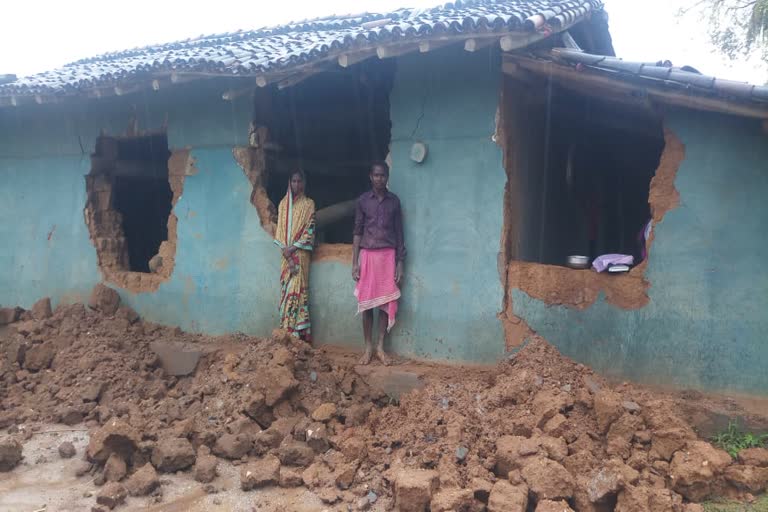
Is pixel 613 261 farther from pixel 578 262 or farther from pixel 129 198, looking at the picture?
pixel 129 198

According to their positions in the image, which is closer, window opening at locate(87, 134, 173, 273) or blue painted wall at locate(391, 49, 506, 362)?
blue painted wall at locate(391, 49, 506, 362)

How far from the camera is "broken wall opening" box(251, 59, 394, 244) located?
22.7ft

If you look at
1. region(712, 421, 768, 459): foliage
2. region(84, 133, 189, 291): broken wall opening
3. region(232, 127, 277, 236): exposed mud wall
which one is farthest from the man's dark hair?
region(712, 421, 768, 459): foliage

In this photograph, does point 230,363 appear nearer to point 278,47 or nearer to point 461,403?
point 461,403

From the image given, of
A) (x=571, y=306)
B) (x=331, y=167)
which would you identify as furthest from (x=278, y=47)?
(x=571, y=306)

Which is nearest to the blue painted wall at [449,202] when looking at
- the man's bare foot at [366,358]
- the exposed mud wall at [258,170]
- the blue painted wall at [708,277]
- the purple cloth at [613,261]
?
the man's bare foot at [366,358]

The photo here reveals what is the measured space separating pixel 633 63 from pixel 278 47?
11.1 feet

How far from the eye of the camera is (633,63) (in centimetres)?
467

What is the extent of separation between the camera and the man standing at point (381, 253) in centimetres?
591

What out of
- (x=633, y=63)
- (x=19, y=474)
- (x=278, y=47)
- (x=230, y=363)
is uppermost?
(x=278, y=47)

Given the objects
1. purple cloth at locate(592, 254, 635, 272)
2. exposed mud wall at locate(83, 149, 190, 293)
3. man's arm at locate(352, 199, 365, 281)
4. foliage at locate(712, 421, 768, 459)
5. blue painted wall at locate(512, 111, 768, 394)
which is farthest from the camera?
exposed mud wall at locate(83, 149, 190, 293)

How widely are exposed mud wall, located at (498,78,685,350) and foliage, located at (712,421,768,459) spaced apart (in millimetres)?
1052

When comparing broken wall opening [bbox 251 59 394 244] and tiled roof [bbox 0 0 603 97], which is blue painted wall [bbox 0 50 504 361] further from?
Answer: tiled roof [bbox 0 0 603 97]

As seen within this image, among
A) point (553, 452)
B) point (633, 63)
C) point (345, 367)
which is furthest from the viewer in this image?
point (345, 367)
